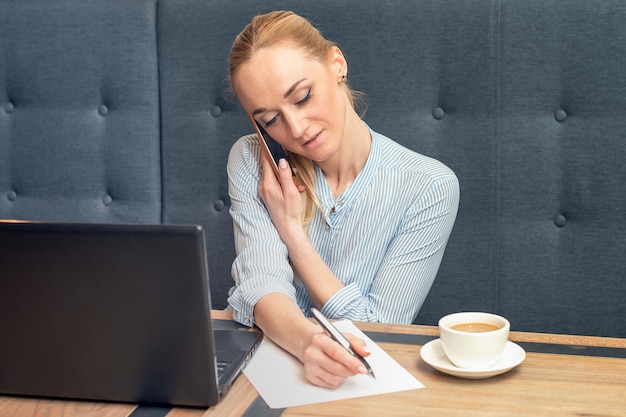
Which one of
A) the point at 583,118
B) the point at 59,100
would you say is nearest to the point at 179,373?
the point at 583,118

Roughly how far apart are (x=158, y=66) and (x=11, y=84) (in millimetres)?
405

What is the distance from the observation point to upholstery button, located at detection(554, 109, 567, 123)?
1.68 metres

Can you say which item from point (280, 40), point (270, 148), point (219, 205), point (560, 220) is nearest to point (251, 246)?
point (270, 148)

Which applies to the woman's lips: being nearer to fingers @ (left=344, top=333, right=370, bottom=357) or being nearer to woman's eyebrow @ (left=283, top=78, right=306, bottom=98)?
woman's eyebrow @ (left=283, top=78, right=306, bottom=98)

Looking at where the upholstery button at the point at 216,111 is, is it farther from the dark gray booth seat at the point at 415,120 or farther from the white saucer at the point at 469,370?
the white saucer at the point at 469,370

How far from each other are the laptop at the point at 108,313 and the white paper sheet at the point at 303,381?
69mm

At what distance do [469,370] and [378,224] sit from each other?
634 mm

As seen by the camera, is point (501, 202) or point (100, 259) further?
point (501, 202)

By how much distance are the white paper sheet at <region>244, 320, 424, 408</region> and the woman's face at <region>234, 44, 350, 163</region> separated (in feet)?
1.66

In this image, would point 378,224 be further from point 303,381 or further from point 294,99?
point 303,381

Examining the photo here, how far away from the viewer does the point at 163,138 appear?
6.36ft

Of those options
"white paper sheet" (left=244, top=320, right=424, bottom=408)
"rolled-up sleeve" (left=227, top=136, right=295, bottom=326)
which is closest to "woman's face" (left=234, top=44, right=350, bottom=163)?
"rolled-up sleeve" (left=227, top=136, right=295, bottom=326)

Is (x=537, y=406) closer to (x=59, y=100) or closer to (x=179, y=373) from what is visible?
(x=179, y=373)

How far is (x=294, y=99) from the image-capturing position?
1.36m
